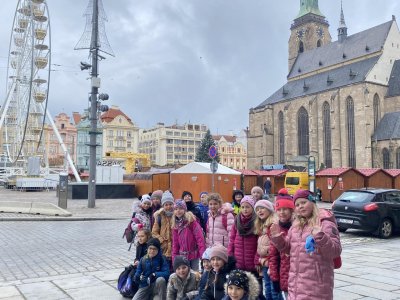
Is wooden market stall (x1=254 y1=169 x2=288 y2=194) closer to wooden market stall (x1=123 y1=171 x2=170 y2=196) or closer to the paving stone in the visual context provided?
wooden market stall (x1=123 y1=171 x2=170 y2=196)

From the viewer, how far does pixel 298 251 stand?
3.28 m

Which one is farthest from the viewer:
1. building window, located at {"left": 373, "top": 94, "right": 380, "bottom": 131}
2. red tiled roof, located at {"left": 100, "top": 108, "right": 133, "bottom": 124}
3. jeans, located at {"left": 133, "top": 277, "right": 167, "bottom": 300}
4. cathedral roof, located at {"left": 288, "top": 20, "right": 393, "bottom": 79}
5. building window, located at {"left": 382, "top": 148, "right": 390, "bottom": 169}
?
red tiled roof, located at {"left": 100, "top": 108, "right": 133, "bottom": 124}

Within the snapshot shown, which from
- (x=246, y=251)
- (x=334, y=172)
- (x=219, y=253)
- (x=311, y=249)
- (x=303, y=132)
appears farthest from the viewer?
(x=303, y=132)

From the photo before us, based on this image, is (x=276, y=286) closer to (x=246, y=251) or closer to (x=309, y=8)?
(x=246, y=251)

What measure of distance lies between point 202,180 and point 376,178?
13.2m

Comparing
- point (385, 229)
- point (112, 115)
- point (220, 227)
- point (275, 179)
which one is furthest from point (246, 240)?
point (112, 115)

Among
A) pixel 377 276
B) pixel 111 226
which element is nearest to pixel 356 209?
pixel 377 276

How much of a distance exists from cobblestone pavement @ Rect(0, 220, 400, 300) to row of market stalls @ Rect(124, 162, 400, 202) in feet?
30.1

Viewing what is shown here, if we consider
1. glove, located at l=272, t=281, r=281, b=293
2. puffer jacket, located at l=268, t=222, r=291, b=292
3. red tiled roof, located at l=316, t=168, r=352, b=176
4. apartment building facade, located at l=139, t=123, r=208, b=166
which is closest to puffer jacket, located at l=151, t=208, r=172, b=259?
glove, located at l=272, t=281, r=281, b=293

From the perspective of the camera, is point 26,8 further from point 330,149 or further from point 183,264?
point 330,149

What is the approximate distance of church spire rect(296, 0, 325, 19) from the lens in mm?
80250

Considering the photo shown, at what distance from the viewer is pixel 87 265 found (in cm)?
768

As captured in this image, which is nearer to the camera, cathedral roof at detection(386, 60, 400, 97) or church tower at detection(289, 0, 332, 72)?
cathedral roof at detection(386, 60, 400, 97)

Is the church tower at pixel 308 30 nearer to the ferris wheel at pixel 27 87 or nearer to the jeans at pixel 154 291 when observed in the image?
the ferris wheel at pixel 27 87
